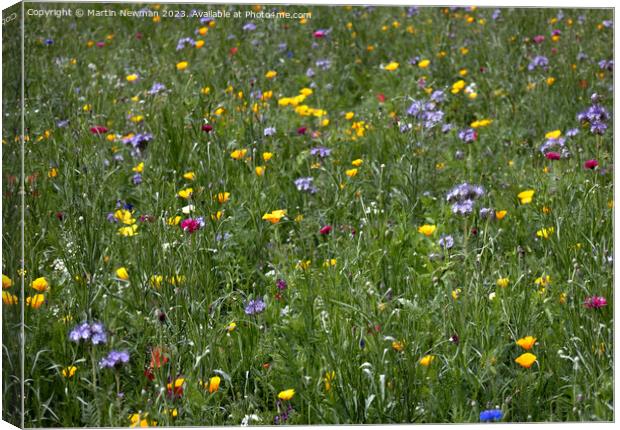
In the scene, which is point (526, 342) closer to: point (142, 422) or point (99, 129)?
point (142, 422)

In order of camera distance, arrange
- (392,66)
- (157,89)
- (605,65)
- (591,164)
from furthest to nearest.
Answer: (392,66) → (157,89) → (605,65) → (591,164)

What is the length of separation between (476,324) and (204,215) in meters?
0.89

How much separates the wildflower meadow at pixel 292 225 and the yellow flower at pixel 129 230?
0.09ft

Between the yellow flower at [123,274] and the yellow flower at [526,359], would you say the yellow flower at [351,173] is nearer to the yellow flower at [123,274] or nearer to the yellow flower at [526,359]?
the yellow flower at [123,274]

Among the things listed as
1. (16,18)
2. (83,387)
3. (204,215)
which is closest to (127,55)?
(204,215)

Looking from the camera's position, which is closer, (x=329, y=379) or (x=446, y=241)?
(x=329, y=379)

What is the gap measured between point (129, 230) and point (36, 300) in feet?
1.33

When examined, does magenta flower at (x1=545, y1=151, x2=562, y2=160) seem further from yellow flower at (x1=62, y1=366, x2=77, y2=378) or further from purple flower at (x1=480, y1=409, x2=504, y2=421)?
yellow flower at (x1=62, y1=366, x2=77, y2=378)

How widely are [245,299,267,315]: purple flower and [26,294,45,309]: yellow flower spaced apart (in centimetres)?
53

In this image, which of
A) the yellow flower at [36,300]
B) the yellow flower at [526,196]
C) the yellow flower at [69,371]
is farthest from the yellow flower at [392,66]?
the yellow flower at [69,371]

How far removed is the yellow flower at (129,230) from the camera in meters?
3.10


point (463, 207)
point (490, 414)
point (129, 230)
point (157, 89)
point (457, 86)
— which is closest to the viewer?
point (490, 414)

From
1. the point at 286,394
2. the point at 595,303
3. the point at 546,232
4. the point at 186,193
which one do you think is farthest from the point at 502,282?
the point at 186,193

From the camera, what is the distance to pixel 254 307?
2.90 metres
